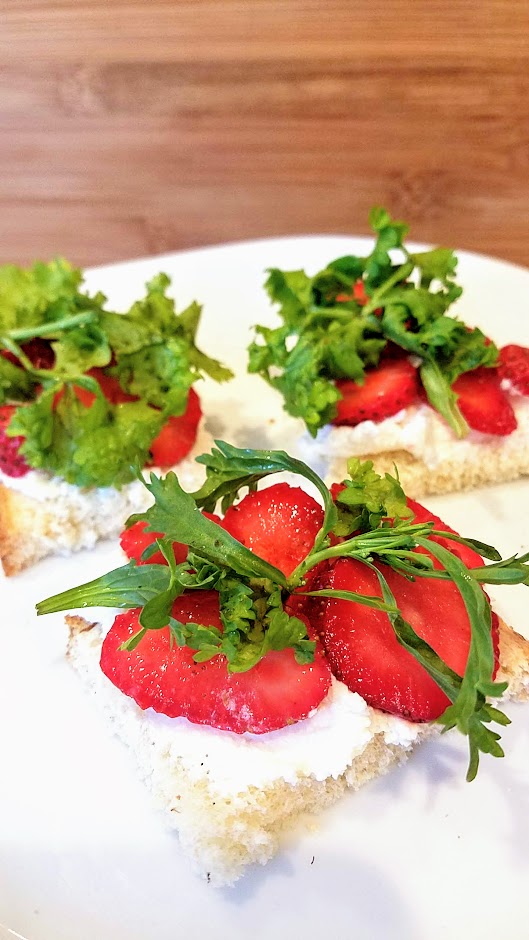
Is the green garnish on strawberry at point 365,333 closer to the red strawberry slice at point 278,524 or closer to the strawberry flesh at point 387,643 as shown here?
the red strawberry slice at point 278,524

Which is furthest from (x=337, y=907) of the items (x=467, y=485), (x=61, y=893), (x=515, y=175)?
(x=515, y=175)

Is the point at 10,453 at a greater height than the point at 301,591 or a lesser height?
greater

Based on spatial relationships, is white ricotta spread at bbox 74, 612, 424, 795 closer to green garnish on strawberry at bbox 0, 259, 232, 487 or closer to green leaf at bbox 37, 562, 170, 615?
green leaf at bbox 37, 562, 170, 615

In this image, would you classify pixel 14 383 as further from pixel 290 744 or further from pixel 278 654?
pixel 290 744

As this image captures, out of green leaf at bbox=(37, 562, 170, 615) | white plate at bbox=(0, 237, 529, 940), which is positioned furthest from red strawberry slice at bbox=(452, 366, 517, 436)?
green leaf at bbox=(37, 562, 170, 615)

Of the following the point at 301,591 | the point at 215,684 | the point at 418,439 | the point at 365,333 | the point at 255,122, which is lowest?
the point at 215,684

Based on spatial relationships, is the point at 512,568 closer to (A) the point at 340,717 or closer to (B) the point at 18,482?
(A) the point at 340,717

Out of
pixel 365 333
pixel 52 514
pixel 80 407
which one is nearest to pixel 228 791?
pixel 52 514
